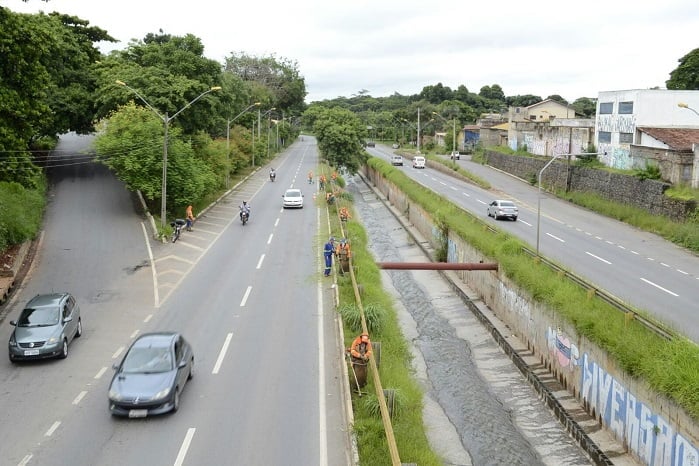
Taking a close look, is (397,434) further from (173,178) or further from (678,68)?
(678,68)

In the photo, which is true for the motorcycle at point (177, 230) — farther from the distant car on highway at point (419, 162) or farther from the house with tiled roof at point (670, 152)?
the distant car on highway at point (419, 162)

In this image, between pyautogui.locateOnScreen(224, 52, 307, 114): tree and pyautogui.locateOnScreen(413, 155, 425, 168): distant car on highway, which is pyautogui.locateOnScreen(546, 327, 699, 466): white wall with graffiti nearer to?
pyautogui.locateOnScreen(413, 155, 425, 168): distant car on highway

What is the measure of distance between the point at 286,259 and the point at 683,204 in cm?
2465

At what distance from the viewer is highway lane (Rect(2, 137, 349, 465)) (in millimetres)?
14266

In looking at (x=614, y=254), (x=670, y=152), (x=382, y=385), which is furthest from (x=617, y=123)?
(x=382, y=385)

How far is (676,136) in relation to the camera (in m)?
50.6

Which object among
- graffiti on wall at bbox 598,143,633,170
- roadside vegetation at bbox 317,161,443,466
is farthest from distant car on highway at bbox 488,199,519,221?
roadside vegetation at bbox 317,161,443,466

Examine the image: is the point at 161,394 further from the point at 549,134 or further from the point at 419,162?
the point at 419,162

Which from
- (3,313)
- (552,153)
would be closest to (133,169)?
(3,313)

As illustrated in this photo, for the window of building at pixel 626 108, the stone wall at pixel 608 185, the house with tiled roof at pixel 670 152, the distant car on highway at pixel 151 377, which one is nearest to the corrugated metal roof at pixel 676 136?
the house with tiled roof at pixel 670 152

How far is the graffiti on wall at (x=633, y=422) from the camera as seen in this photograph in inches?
578

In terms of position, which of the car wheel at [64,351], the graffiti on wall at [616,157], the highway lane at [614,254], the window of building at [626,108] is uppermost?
the window of building at [626,108]

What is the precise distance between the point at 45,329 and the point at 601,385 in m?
16.0

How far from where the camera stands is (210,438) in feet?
48.4
